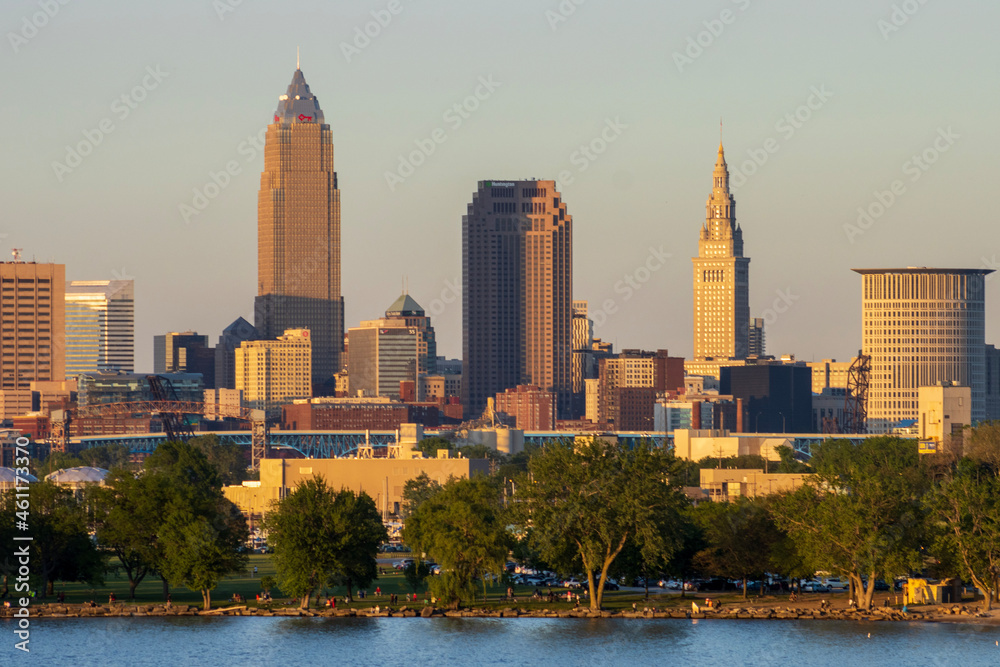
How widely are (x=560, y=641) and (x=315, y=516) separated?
19732mm

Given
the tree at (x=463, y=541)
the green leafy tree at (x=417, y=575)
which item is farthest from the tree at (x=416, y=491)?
the tree at (x=463, y=541)

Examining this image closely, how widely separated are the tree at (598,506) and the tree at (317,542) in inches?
407

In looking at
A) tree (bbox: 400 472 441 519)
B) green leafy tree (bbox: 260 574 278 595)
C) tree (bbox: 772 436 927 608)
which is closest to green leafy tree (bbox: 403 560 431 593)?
green leafy tree (bbox: 260 574 278 595)

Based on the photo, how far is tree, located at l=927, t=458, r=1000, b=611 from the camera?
110 m

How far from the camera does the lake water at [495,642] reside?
317 feet

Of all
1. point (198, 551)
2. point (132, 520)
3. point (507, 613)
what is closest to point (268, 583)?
point (198, 551)

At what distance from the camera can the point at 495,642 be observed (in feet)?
332

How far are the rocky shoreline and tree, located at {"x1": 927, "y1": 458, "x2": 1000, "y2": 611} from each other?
7.75 feet

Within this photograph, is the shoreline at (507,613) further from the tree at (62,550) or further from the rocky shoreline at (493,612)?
the tree at (62,550)

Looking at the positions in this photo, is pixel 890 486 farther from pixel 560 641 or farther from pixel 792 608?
pixel 560 641

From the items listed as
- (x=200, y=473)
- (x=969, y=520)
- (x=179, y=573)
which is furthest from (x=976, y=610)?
(x=200, y=473)

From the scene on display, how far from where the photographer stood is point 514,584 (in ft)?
413

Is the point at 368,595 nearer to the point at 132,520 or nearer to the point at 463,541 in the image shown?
the point at 463,541

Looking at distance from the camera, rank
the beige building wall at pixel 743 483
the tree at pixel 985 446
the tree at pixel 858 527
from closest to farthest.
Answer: the tree at pixel 858 527
the tree at pixel 985 446
the beige building wall at pixel 743 483
